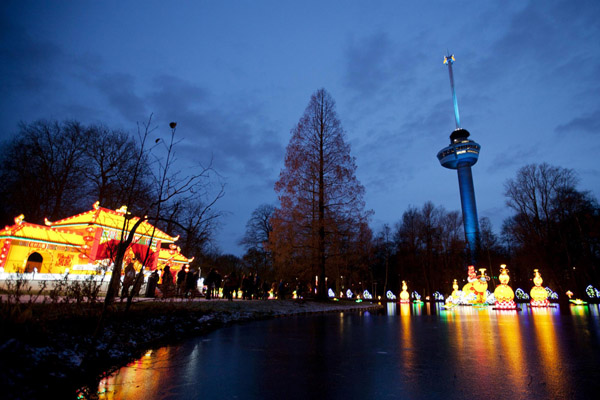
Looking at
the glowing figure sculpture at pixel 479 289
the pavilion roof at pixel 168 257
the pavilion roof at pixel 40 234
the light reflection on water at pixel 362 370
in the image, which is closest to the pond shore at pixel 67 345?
the light reflection on water at pixel 362 370

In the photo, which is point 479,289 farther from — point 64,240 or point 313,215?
point 64,240

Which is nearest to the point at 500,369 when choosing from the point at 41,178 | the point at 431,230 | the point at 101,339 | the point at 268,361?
the point at 268,361

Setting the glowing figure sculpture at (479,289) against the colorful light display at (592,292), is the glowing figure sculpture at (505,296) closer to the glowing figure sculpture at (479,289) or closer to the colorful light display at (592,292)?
the glowing figure sculpture at (479,289)

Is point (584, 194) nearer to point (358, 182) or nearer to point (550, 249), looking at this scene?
point (550, 249)

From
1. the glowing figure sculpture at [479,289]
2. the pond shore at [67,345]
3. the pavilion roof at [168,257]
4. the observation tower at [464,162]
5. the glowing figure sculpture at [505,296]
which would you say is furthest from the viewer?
the observation tower at [464,162]

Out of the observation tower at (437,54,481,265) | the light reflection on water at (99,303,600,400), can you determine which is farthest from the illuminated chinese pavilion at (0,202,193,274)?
the observation tower at (437,54,481,265)

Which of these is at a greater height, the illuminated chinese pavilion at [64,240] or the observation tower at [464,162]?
the observation tower at [464,162]

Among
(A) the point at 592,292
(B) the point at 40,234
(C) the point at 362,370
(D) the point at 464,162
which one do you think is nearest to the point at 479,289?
(A) the point at 592,292

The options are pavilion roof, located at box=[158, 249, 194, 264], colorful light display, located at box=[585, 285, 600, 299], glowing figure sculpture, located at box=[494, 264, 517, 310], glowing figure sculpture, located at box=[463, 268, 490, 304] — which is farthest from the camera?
colorful light display, located at box=[585, 285, 600, 299]

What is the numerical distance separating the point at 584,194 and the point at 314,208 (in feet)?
96.2

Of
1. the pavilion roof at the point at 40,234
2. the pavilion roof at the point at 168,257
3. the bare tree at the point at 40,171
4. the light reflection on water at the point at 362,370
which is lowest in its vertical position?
the light reflection on water at the point at 362,370

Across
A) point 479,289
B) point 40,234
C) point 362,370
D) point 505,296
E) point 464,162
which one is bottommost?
point 362,370

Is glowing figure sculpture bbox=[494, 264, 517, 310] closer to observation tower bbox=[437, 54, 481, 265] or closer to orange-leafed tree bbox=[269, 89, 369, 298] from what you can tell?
orange-leafed tree bbox=[269, 89, 369, 298]

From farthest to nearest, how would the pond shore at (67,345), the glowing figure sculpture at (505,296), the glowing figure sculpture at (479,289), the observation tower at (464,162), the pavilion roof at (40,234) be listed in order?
the observation tower at (464,162), the glowing figure sculpture at (479,289), the glowing figure sculpture at (505,296), the pavilion roof at (40,234), the pond shore at (67,345)
